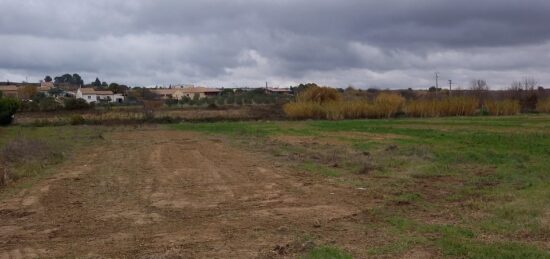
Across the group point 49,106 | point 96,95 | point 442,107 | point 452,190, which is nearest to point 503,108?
point 442,107

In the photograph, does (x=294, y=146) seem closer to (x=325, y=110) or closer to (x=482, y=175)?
(x=482, y=175)

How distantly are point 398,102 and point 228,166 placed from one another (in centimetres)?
4581

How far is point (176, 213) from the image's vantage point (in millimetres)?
10016

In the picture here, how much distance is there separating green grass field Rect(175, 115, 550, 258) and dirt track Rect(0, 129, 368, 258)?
0.71 m

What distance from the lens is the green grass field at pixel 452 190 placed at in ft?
24.8

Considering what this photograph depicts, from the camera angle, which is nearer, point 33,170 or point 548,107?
point 33,170

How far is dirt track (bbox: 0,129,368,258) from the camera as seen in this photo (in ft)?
25.3

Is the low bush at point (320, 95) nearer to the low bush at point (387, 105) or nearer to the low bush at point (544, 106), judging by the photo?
the low bush at point (387, 105)

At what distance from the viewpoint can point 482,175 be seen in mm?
14180

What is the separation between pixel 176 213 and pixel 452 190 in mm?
5498

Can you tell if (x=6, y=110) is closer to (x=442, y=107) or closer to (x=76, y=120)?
(x=76, y=120)

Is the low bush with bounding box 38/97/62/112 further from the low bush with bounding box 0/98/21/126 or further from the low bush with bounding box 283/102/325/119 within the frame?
the low bush with bounding box 283/102/325/119

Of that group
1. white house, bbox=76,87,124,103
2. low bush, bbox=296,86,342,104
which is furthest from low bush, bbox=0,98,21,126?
white house, bbox=76,87,124,103

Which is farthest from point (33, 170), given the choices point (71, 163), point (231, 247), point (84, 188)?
point (231, 247)
